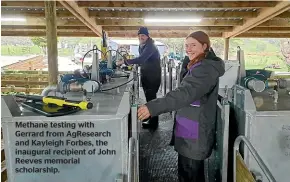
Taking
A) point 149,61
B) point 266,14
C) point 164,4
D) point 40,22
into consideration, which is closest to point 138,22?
point 164,4

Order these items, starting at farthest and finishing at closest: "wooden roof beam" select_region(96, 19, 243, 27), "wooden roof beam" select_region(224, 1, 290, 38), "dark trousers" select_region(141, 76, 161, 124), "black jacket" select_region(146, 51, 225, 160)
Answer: "wooden roof beam" select_region(96, 19, 243, 27) < "wooden roof beam" select_region(224, 1, 290, 38) < "dark trousers" select_region(141, 76, 161, 124) < "black jacket" select_region(146, 51, 225, 160)

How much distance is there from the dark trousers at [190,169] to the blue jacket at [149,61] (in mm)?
Result: 2282

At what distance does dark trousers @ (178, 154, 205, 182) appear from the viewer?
6.72 feet

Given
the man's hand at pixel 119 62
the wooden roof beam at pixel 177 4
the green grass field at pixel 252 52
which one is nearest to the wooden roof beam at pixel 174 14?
the wooden roof beam at pixel 177 4

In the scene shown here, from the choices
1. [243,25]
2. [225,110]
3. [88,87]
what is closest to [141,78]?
[88,87]

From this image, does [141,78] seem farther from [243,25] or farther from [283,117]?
[243,25]

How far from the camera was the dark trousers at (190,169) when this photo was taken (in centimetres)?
205

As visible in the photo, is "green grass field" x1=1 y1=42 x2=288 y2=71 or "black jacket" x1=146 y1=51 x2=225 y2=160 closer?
"black jacket" x1=146 y1=51 x2=225 y2=160

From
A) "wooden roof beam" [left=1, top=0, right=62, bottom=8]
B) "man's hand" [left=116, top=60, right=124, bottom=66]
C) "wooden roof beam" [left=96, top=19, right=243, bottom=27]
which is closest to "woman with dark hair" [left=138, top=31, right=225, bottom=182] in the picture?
"man's hand" [left=116, top=60, right=124, bottom=66]

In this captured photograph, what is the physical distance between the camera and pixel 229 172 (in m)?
2.28

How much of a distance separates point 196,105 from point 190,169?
16.7 inches

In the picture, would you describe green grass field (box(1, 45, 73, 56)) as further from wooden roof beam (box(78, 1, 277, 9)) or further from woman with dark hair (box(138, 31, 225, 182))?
woman with dark hair (box(138, 31, 225, 182))

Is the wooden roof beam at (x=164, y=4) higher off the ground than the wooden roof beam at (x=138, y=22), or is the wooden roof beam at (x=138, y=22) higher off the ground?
the wooden roof beam at (x=164, y=4)

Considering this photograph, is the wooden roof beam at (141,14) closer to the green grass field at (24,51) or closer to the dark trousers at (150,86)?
the dark trousers at (150,86)
